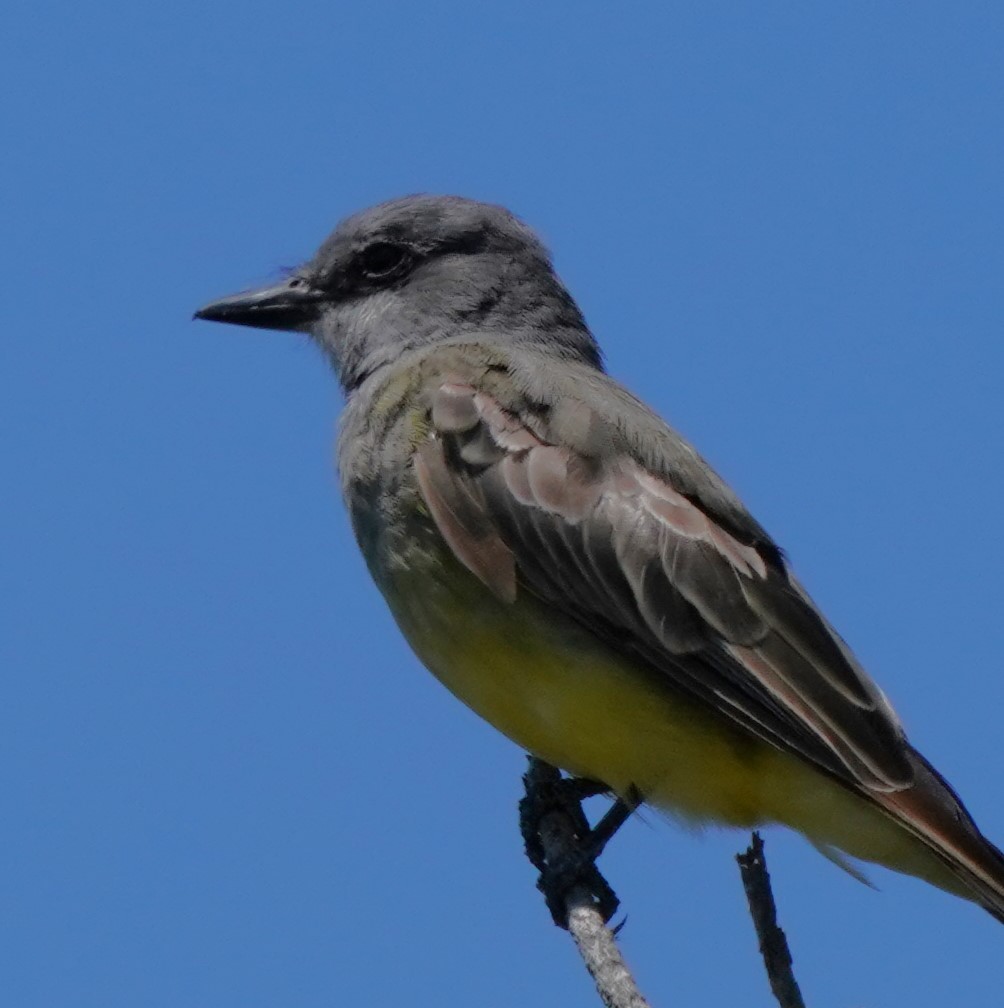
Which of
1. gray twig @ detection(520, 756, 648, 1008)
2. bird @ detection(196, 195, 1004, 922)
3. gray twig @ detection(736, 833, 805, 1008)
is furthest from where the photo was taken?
bird @ detection(196, 195, 1004, 922)

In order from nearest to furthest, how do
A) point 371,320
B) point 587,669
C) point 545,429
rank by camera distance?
point 587,669 < point 545,429 < point 371,320

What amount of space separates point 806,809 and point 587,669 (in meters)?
1.01


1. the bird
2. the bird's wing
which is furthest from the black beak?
the bird's wing

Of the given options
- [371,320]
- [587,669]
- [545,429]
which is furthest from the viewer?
[371,320]

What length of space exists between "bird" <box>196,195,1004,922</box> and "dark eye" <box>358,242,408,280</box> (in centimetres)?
106

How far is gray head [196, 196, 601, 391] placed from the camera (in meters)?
9.07

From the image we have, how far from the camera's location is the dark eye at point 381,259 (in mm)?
9289

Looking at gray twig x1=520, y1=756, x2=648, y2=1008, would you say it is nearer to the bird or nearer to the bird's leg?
the bird's leg

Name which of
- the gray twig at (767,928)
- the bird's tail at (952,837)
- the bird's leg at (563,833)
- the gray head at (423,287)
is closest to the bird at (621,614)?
the bird's tail at (952,837)

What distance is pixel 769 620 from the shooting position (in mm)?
7477

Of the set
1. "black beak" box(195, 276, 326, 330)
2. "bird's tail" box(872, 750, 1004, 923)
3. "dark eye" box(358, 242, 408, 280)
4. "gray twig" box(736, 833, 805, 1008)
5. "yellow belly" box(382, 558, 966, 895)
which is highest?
"dark eye" box(358, 242, 408, 280)

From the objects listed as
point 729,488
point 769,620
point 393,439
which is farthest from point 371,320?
point 769,620

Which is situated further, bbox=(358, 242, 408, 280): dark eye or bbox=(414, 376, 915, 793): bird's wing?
bbox=(358, 242, 408, 280): dark eye

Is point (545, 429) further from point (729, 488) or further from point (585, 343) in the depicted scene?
point (585, 343)
